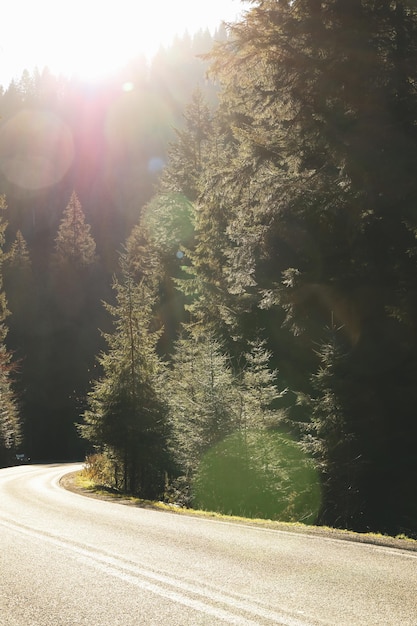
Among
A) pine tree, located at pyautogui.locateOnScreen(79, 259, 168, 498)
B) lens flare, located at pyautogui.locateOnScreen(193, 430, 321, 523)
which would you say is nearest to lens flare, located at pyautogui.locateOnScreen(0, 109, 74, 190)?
pine tree, located at pyautogui.locateOnScreen(79, 259, 168, 498)

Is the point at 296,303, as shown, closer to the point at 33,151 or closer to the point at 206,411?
the point at 206,411

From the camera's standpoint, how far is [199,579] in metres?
5.80

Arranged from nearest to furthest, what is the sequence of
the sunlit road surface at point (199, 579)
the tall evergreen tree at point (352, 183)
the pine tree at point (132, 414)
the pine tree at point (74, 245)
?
the sunlit road surface at point (199, 579)
the tall evergreen tree at point (352, 183)
the pine tree at point (132, 414)
the pine tree at point (74, 245)

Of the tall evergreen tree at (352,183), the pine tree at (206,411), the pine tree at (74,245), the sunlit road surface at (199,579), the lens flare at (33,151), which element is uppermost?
the lens flare at (33,151)

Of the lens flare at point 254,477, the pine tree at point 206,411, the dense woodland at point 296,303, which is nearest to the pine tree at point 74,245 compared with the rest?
the dense woodland at point 296,303

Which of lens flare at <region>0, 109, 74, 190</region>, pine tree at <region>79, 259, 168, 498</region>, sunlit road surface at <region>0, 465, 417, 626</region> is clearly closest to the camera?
sunlit road surface at <region>0, 465, 417, 626</region>

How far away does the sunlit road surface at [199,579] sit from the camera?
4641 millimetres

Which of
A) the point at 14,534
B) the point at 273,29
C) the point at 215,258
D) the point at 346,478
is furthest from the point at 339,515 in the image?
the point at 215,258

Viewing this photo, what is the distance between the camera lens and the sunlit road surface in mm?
4641

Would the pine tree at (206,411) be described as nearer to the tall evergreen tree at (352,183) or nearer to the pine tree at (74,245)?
the tall evergreen tree at (352,183)

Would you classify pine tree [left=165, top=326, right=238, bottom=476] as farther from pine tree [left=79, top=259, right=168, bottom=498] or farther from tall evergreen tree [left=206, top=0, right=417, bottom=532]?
tall evergreen tree [left=206, top=0, right=417, bottom=532]

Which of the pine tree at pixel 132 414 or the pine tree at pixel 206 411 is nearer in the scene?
the pine tree at pixel 206 411

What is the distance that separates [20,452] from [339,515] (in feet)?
213

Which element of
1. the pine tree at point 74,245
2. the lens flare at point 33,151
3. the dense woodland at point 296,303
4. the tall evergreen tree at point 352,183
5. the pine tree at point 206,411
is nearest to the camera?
the tall evergreen tree at point 352,183
